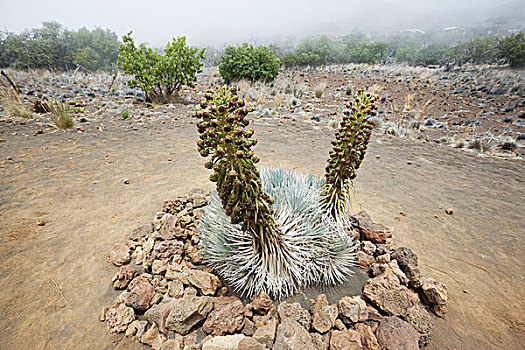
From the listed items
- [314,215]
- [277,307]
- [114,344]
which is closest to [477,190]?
[314,215]

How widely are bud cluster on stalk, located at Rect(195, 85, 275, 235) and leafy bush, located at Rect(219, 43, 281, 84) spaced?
38.2 feet

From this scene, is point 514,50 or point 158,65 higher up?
point 158,65

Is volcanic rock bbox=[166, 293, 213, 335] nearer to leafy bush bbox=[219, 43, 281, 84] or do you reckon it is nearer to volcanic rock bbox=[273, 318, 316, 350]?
volcanic rock bbox=[273, 318, 316, 350]

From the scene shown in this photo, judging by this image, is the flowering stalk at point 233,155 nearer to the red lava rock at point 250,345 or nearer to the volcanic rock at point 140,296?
the red lava rock at point 250,345

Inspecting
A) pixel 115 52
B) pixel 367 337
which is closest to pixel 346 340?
pixel 367 337

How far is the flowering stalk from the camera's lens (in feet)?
3.64

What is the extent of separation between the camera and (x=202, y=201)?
2490 mm

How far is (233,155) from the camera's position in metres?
1.19

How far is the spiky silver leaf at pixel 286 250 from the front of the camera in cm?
156

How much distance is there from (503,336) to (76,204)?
372cm

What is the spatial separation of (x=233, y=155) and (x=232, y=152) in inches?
0.6

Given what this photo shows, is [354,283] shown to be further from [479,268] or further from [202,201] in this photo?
[202,201]

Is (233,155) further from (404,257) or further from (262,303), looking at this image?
(404,257)

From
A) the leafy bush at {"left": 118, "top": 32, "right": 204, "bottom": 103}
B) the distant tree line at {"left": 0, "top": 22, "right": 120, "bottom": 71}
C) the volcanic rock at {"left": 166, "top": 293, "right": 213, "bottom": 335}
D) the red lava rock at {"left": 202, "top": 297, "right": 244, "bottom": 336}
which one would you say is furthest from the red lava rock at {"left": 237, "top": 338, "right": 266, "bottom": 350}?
the distant tree line at {"left": 0, "top": 22, "right": 120, "bottom": 71}
